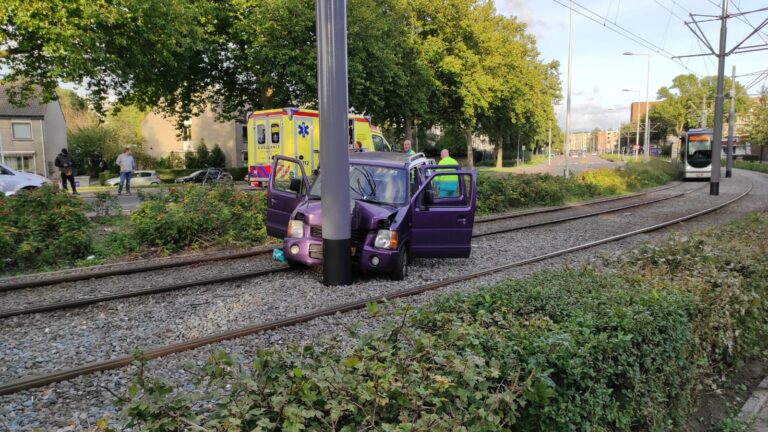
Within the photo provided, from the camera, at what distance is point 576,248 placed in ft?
36.4

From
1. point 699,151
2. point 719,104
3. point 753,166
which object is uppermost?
point 719,104

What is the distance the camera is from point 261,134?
812 inches

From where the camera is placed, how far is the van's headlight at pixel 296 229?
27.7 ft

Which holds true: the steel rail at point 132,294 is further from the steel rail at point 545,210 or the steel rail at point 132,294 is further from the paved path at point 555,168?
the paved path at point 555,168

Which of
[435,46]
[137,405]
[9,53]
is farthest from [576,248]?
[435,46]

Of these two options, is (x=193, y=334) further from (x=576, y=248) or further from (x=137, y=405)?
(x=576, y=248)

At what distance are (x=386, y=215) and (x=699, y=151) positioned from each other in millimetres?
33868

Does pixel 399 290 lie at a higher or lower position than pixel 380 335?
lower

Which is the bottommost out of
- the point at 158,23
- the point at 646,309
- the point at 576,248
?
the point at 576,248

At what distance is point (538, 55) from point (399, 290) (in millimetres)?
63118

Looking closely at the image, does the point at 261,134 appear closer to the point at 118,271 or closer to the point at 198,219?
the point at 198,219

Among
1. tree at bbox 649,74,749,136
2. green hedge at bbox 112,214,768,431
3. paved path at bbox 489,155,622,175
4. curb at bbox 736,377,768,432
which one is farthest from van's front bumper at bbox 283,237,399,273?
tree at bbox 649,74,749,136

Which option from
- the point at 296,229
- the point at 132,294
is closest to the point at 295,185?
the point at 296,229

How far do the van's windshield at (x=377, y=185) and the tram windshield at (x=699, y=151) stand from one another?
3250cm
